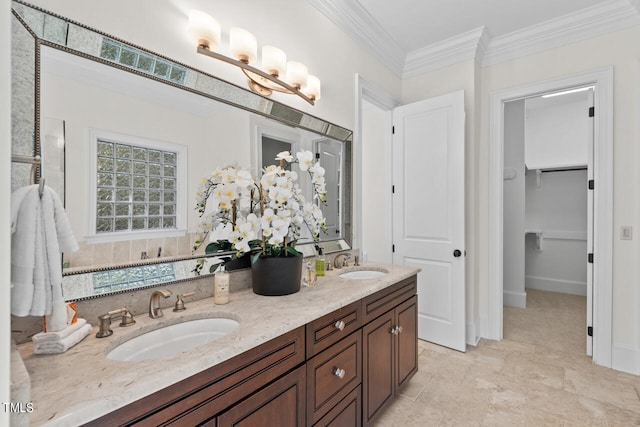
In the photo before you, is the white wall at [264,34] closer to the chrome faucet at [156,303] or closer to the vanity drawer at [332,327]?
the chrome faucet at [156,303]

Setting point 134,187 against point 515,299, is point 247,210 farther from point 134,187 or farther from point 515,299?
point 515,299

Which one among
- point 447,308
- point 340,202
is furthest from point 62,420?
point 447,308

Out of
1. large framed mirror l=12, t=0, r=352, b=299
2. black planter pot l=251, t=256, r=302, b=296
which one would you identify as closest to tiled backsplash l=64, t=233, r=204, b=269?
large framed mirror l=12, t=0, r=352, b=299

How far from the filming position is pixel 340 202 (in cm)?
Answer: 237

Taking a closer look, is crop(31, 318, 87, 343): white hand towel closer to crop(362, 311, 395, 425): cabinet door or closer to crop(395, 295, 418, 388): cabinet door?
crop(362, 311, 395, 425): cabinet door

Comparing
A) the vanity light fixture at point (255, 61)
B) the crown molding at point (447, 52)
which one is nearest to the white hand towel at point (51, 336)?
the vanity light fixture at point (255, 61)

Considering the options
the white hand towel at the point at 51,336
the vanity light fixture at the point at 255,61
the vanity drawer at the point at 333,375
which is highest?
the vanity light fixture at the point at 255,61

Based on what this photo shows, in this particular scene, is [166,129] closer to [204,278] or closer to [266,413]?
[204,278]

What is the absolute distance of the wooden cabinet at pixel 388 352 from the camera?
5.37 feet

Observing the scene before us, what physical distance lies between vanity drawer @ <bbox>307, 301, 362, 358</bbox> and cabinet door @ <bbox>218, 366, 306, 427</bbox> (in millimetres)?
110

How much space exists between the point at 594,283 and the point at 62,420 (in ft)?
A: 11.0

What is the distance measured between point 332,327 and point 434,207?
1880 mm

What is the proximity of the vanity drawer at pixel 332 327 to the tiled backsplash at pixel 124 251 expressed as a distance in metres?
0.67

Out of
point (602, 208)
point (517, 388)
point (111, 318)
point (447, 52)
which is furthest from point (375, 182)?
point (111, 318)
